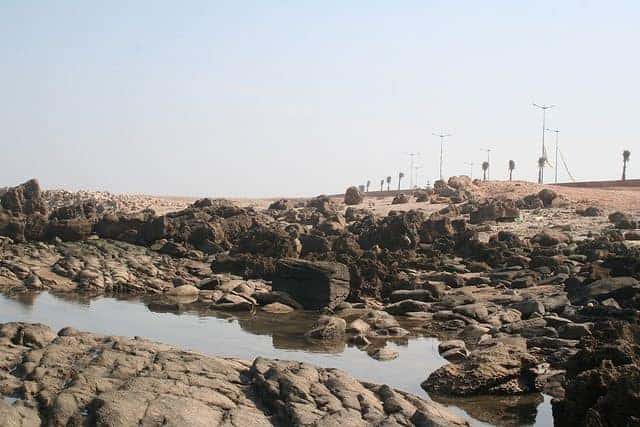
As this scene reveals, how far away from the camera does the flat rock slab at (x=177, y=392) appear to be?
9.45 meters

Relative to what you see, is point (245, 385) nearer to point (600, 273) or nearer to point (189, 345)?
point (189, 345)

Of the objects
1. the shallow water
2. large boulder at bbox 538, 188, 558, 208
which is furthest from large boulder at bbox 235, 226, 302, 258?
large boulder at bbox 538, 188, 558, 208

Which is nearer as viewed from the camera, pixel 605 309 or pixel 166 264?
pixel 605 309

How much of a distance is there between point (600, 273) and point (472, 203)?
2394 cm

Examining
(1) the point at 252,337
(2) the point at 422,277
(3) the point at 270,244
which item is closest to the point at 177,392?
(1) the point at 252,337

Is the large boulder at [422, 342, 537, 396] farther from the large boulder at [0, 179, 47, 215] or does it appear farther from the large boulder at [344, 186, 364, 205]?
the large boulder at [344, 186, 364, 205]

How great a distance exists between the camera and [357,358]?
15.7 metres

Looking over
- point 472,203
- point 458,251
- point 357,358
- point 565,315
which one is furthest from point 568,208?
point 357,358

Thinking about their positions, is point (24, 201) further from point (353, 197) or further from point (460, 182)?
point (460, 182)

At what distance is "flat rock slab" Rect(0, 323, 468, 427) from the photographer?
945 cm

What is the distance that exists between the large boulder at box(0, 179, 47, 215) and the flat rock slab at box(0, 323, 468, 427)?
2581 cm

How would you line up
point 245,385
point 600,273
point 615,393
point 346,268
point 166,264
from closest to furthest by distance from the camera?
point 615,393 < point 245,385 < point 600,273 < point 346,268 < point 166,264

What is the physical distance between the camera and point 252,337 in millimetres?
18031

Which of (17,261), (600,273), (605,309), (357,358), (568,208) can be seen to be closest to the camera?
(357,358)
